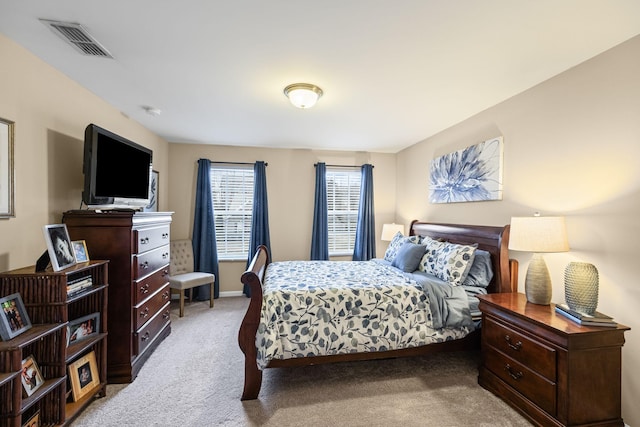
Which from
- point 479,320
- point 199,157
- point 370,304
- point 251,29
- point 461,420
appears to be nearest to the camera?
point 251,29

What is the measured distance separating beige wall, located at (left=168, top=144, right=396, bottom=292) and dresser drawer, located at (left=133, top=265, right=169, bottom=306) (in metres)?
1.59

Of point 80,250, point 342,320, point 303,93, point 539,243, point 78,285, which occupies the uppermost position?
point 303,93

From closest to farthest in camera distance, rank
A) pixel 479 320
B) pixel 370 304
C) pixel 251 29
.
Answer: pixel 251 29
pixel 370 304
pixel 479 320

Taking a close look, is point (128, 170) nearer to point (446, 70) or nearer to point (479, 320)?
point (446, 70)

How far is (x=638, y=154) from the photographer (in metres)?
1.72

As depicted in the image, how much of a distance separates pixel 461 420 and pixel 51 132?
3.71 metres

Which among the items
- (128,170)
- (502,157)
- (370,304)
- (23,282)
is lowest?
(370,304)

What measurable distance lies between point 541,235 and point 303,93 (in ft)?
7.14

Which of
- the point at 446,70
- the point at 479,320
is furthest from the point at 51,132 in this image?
the point at 479,320

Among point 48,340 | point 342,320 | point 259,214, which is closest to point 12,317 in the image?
point 48,340

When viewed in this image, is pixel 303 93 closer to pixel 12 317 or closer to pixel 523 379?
pixel 12 317

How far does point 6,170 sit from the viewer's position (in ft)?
5.79

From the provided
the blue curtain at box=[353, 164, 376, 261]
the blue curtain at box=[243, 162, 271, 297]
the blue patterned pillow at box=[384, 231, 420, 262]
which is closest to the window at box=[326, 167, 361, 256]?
the blue curtain at box=[353, 164, 376, 261]

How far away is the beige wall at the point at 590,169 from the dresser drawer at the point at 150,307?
3481mm
